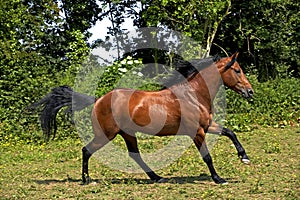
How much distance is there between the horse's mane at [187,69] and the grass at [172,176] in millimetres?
1586

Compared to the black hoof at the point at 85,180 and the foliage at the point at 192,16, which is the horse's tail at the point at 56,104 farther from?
the foliage at the point at 192,16

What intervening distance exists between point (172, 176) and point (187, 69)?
1850 mm

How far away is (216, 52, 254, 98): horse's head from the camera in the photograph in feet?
24.6

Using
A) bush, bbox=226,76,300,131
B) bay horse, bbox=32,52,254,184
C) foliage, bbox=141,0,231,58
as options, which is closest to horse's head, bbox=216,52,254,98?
bay horse, bbox=32,52,254,184

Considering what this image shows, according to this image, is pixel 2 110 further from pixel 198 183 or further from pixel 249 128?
pixel 198 183

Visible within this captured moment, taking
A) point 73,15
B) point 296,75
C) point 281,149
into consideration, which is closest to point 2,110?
point 281,149

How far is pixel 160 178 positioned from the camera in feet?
25.5

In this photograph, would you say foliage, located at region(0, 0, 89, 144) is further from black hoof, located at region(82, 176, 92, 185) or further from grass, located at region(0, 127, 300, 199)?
black hoof, located at region(82, 176, 92, 185)

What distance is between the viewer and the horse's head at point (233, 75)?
750 centimetres

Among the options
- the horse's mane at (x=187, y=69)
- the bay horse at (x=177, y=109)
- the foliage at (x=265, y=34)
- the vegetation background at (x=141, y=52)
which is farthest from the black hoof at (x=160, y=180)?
the foliage at (x=265, y=34)

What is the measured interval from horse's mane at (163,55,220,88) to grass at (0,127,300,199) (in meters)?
1.59

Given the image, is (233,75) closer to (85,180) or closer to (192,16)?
(85,180)

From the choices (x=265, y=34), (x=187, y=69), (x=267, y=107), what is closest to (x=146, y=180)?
(x=187, y=69)

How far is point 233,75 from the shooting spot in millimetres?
7504
